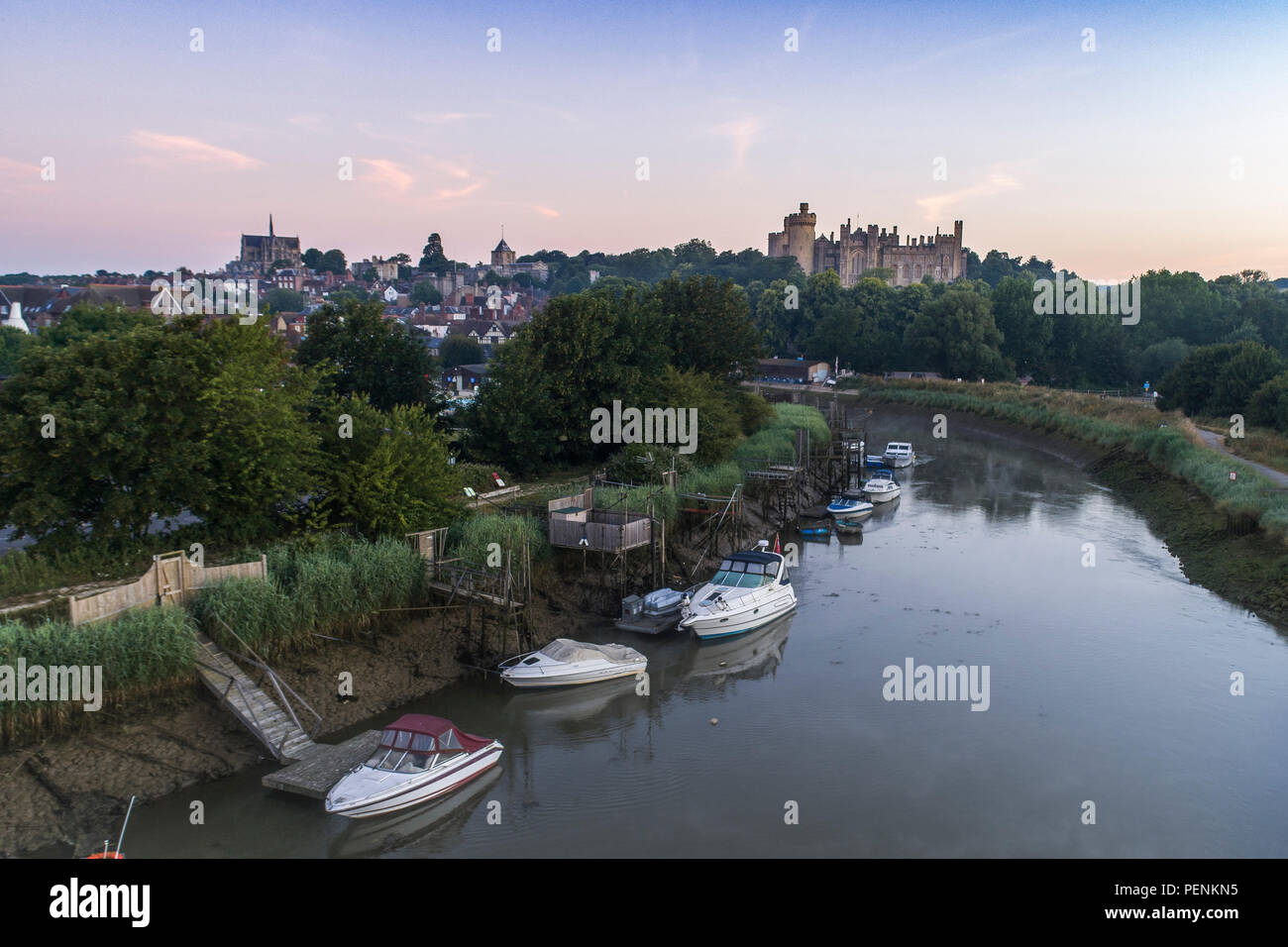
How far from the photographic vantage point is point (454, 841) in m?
14.5

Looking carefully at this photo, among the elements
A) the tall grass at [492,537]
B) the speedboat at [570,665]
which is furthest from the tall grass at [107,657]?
the tall grass at [492,537]

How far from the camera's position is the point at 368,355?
34.0 meters

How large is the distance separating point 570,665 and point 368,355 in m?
18.6

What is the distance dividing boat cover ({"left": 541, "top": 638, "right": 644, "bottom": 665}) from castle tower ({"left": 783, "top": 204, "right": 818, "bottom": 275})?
16025 centimetres

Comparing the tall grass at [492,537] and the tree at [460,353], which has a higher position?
the tree at [460,353]

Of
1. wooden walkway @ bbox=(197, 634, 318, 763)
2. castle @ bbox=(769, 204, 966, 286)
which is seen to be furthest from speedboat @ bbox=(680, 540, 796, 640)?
castle @ bbox=(769, 204, 966, 286)

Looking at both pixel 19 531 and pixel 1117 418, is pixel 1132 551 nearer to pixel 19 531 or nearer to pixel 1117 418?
pixel 1117 418

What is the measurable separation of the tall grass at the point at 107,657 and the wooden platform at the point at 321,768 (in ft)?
10.0

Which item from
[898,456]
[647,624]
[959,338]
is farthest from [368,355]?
[959,338]

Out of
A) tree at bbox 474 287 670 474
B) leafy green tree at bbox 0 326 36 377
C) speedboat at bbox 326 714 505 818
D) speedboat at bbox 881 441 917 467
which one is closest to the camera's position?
speedboat at bbox 326 714 505 818

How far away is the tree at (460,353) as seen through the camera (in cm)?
8969

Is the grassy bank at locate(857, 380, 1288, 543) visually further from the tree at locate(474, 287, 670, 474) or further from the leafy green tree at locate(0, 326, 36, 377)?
the leafy green tree at locate(0, 326, 36, 377)

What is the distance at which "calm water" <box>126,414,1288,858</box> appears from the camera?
14430 mm

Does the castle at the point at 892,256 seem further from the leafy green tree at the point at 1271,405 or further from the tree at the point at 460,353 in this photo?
the leafy green tree at the point at 1271,405
